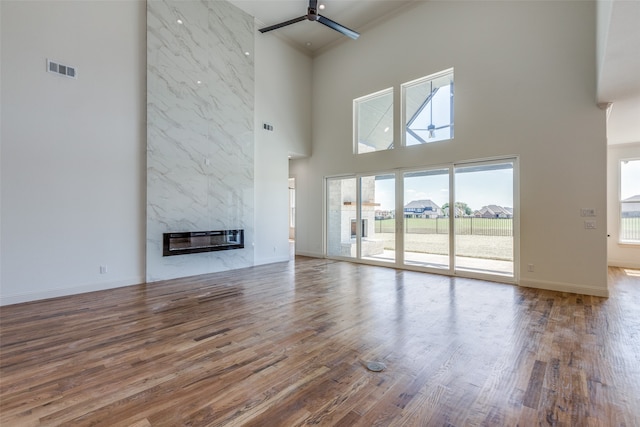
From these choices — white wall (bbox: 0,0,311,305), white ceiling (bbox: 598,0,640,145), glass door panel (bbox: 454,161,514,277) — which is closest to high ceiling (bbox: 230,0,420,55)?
white wall (bbox: 0,0,311,305)

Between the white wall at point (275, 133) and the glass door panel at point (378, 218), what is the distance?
6.75ft

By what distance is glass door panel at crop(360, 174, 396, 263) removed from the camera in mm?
6887

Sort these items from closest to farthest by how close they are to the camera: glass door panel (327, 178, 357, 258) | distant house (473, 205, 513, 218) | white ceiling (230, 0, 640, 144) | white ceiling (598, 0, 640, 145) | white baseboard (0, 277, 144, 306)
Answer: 1. white ceiling (598, 0, 640, 145)
2. white ceiling (230, 0, 640, 144)
3. white baseboard (0, 277, 144, 306)
4. distant house (473, 205, 513, 218)
5. glass door panel (327, 178, 357, 258)

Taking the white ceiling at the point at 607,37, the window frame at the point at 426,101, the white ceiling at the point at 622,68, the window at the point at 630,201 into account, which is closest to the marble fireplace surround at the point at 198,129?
the white ceiling at the point at 607,37

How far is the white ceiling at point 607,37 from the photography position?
9.30 ft

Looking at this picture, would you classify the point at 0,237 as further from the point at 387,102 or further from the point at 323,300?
the point at 387,102

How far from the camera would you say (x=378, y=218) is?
283 inches

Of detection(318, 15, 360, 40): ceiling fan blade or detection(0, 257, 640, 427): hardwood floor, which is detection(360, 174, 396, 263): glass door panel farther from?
detection(318, 15, 360, 40): ceiling fan blade

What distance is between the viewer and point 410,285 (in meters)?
5.07

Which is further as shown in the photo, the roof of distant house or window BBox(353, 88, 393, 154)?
window BBox(353, 88, 393, 154)

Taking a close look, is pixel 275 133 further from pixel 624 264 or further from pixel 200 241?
pixel 624 264

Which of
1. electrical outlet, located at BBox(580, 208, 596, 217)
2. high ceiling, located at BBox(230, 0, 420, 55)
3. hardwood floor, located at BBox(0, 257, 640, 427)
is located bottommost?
hardwood floor, located at BBox(0, 257, 640, 427)

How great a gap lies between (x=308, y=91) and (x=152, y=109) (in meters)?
4.46

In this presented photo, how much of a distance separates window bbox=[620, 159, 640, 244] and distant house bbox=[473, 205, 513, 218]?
12.8 feet
